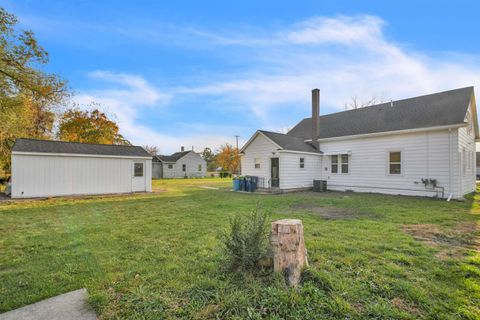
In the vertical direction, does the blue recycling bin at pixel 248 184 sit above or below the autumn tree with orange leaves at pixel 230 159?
below

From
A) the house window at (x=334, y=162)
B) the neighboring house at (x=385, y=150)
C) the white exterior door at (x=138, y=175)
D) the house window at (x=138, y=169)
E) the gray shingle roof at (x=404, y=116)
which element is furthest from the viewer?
the house window at (x=138, y=169)

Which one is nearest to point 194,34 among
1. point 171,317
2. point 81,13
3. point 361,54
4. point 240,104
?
point 81,13

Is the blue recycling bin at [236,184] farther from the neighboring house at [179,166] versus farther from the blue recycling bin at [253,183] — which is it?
the neighboring house at [179,166]

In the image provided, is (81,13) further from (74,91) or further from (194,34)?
(74,91)

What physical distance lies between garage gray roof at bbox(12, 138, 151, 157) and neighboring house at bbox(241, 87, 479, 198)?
25.8ft

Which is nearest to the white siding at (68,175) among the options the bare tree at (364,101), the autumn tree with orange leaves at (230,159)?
the bare tree at (364,101)

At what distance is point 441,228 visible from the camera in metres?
5.60

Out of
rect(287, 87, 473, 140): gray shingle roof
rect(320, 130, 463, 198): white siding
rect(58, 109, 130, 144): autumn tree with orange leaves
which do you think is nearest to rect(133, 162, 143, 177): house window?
rect(287, 87, 473, 140): gray shingle roof

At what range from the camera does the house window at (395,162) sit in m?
12.1

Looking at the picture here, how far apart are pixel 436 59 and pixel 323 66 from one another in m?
5.21

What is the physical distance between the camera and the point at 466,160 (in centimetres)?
1252

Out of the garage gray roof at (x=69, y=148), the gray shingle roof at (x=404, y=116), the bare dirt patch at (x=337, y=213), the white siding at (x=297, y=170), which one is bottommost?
the bare dirt patch at (x=337, y=213)

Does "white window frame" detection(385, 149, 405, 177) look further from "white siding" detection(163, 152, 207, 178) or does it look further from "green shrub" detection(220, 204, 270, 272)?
"white siding" detection(163, 152, 207, 178)

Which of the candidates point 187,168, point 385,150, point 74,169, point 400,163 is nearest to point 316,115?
point 385,150
